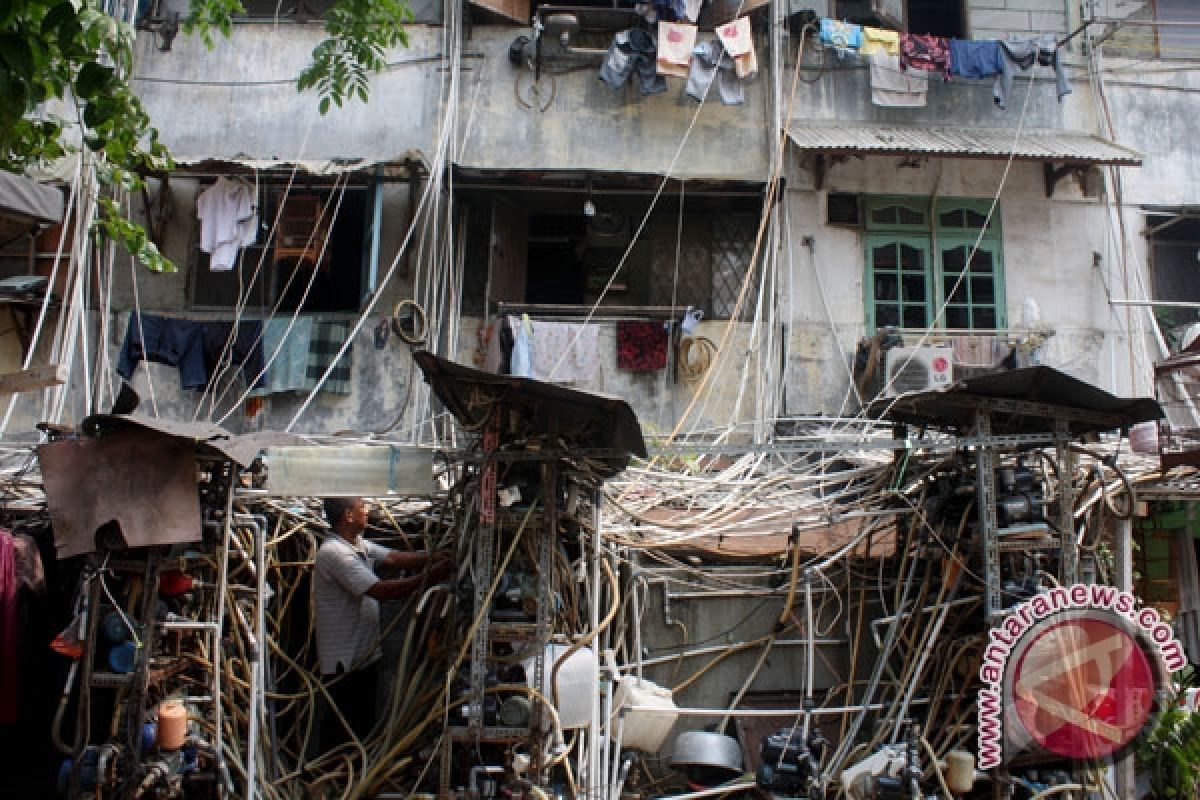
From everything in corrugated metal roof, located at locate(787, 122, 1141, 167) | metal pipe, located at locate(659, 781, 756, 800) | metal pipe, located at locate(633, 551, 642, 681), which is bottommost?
metal pipe, located at locate(659, 781, 756, 800)

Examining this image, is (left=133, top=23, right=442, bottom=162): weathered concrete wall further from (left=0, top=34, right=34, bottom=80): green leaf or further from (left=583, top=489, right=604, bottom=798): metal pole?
(left=0, top=34, right=34, bottom=80): green leaf

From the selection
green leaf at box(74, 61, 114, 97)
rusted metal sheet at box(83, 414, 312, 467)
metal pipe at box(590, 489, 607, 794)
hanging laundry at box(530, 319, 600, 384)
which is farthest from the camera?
hanging laundry at box(530, 319, 600, 384)

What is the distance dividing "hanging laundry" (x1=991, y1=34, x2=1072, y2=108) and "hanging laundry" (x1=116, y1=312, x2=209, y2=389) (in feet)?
30.9

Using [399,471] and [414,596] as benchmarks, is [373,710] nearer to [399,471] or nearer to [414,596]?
[414,596]

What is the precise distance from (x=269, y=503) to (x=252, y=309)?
4909 mm

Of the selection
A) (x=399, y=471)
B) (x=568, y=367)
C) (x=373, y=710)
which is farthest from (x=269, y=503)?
(x=568, y=367)

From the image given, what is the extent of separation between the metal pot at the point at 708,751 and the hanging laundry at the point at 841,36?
7.95 m

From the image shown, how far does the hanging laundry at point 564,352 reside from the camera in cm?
1147

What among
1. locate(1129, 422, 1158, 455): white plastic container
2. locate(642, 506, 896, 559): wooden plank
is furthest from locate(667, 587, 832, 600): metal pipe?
locate(1129, 422, 1158, 455): white plastic container

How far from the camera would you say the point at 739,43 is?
39.6 feet

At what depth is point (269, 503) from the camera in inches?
302

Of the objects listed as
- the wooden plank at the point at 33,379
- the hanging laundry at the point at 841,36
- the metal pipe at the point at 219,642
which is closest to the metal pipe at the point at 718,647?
the metal pipe at the point at 219,642

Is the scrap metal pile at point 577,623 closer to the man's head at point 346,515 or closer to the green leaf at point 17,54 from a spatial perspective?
the man's head at point 346,515

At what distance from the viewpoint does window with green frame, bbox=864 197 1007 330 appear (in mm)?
12469
